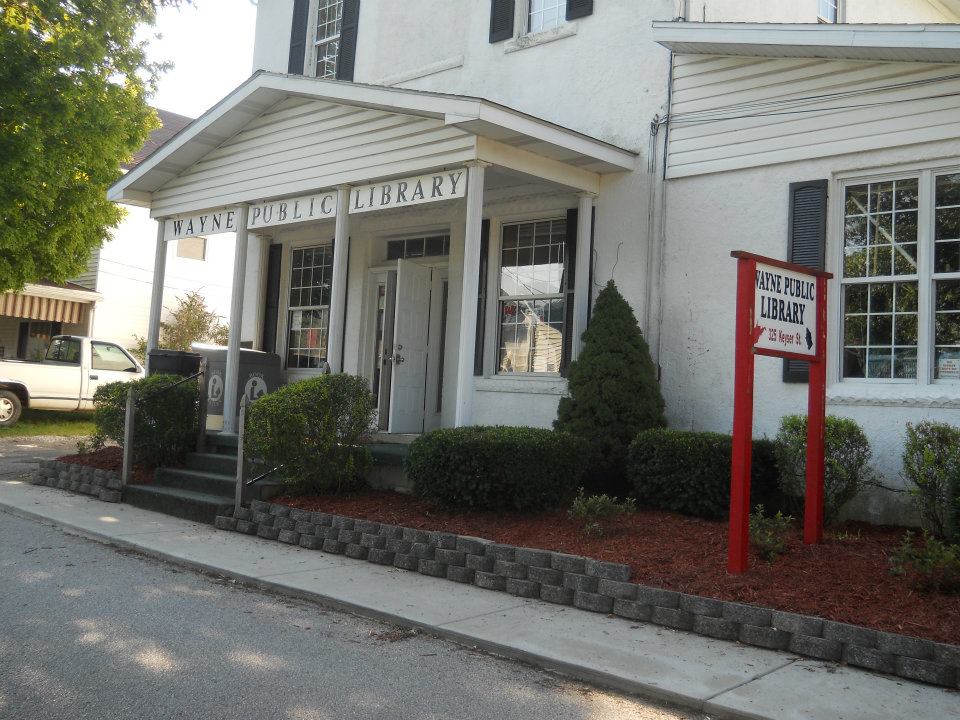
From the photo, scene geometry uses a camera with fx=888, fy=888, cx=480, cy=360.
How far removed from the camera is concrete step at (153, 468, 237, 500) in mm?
9445

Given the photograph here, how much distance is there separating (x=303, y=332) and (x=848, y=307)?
7920 mm

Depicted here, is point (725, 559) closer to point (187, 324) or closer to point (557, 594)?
point (557, 594)

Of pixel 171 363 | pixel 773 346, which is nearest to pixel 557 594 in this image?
pixel 773 346

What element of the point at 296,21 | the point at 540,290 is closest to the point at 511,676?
the point at 540,290

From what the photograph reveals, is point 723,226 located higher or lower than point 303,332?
higher

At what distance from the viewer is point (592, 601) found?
5.89 metres

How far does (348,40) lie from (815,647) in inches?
440

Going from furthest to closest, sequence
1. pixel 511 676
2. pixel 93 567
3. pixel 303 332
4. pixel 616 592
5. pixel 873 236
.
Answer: pixel 303 332 → pixel 873 236 → pixel 93 567 → pixel 616 592 → pixel 511 676

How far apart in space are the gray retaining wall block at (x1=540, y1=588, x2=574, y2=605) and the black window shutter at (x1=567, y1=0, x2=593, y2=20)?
22.9ft

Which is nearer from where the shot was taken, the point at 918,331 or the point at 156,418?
the point at 918,331

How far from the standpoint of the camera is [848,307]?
26.4 feet

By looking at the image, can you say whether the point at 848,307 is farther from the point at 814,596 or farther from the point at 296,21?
the point at 296,21

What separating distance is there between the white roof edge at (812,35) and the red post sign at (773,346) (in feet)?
7.34

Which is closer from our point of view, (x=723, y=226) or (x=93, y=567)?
(x=93, y=567)
